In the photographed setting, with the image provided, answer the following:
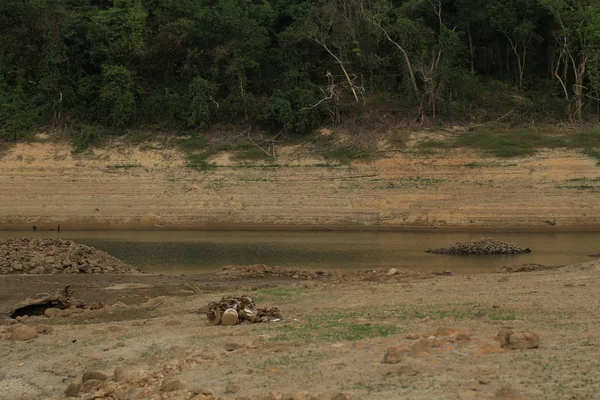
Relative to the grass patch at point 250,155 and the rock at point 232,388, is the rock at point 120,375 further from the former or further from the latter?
the grass patch at point 250,155

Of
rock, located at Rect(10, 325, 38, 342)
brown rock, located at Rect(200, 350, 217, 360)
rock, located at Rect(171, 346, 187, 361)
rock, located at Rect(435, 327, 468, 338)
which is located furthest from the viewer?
rock, located at Rect(10, 325, 38, 342)

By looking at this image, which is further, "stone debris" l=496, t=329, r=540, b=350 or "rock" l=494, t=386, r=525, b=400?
"stone debris" l=496, t=329, r=540, b=350

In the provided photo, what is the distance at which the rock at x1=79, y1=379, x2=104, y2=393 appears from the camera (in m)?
9.73

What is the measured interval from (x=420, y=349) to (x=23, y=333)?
22.1 feet

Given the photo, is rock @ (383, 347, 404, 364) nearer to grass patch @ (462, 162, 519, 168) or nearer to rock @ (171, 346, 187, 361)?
rock @ (171, 346, 187, 361)

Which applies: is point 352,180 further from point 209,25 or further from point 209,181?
point 209,25

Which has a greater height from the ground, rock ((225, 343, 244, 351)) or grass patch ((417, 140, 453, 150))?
grass patch ((417, 140, 453, 150))

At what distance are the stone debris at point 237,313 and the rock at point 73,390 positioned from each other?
3627mm

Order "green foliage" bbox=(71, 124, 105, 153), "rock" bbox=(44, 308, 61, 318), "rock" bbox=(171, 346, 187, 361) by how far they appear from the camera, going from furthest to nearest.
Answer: "green foliage" bbox=(71, 124, 105, 153) < "rock" bbox=(44, 308, 61, 318) < "rock" bbox=(171, 346, 187, 361)

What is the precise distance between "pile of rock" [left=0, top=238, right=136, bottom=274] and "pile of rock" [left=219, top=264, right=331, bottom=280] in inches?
108

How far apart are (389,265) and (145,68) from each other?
28552 millimetres

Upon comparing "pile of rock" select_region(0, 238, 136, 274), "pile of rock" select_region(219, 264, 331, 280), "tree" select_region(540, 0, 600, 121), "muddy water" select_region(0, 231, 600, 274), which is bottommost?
"muddy water" select_region(0, 231, 600, 274)

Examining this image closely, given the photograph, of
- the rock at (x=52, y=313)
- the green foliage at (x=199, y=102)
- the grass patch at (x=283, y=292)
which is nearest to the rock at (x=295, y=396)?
the grass patch at (x=283, y=292)

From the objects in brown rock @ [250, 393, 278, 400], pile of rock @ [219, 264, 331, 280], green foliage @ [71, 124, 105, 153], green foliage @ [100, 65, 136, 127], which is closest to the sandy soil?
green foliage @ [71, 124, 105, 153]
